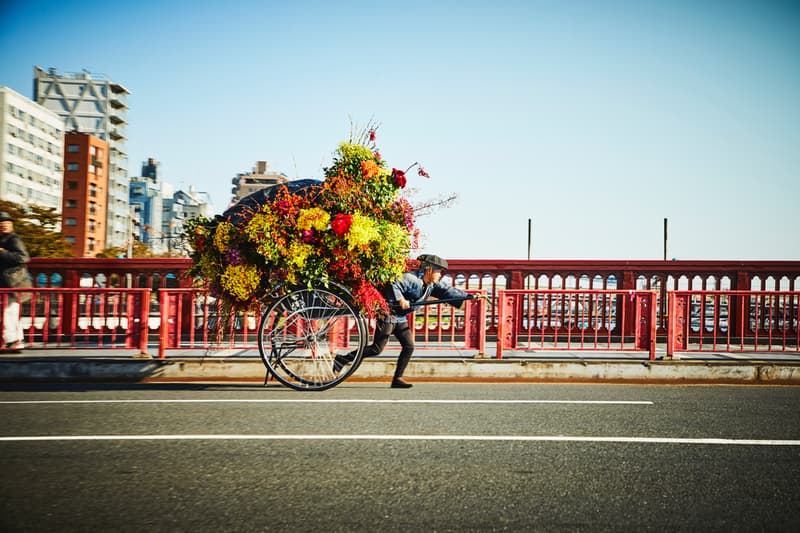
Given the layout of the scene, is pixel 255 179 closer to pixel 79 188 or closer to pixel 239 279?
pixel 79 188

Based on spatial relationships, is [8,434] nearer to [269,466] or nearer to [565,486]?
[269,466]

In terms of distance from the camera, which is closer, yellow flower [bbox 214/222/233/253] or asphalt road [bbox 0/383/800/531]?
asphalt road [bbox 0/383/800/531]

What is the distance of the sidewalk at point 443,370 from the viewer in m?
8.66

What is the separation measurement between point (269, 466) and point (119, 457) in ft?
3.62

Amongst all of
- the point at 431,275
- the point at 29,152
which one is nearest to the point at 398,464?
the point at 431,275

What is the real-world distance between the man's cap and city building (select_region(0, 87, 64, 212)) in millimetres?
77065

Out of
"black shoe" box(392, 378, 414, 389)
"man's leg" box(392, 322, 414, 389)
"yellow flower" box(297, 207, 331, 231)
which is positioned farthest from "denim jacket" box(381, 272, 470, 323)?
"yellow flower" box(297, 207, 331, 231)

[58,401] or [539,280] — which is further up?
[539,280]

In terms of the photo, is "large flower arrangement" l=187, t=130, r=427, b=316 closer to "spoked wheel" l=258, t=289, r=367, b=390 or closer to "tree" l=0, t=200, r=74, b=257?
"spoked wheel" l=258, t=289, r=367, b=390

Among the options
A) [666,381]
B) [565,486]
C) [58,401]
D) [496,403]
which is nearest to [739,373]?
[666,381]

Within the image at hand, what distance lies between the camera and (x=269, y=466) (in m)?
4.22

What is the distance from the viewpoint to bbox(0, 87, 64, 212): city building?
75438mm

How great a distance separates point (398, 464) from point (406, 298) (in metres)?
3.58

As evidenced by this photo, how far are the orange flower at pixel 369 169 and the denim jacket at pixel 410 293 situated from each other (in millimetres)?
1265
